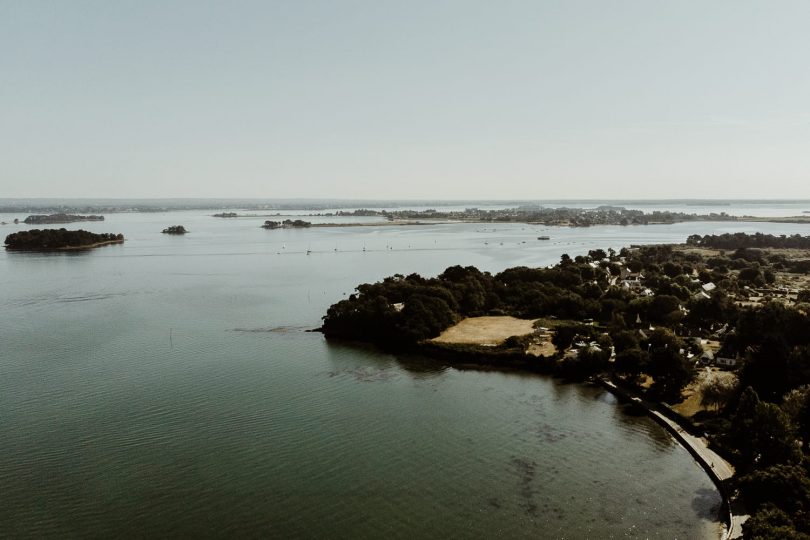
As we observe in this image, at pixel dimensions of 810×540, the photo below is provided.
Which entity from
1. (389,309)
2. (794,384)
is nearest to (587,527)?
(794,384)

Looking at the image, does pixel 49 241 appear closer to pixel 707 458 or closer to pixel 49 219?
pixel 49 219

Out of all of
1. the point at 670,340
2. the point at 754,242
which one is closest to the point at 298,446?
the point at 670,340

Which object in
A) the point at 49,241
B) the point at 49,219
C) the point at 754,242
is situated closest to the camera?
the point at 754,242

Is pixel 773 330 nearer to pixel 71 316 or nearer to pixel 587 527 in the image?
pixel 587 527

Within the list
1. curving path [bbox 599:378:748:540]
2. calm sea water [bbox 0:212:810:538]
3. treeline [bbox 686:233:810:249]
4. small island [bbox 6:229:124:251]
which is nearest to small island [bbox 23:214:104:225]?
small island [bbox 6:229:124:251]

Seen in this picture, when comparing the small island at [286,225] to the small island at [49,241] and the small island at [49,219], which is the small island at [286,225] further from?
the small island at [49,219]

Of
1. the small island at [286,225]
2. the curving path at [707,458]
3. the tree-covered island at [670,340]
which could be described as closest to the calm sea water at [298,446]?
the curving path at [707,458]
